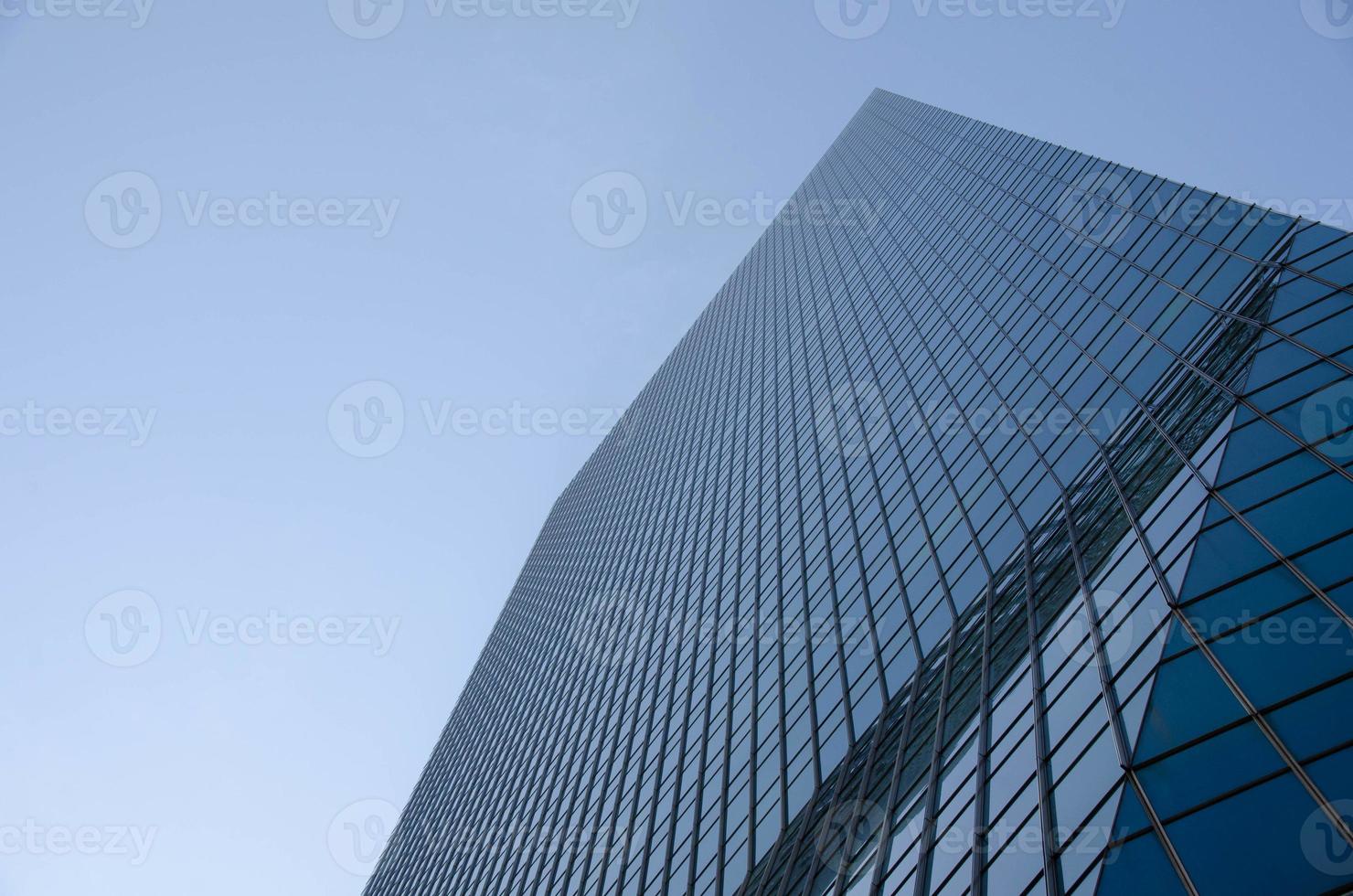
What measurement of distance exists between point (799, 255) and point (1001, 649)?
73.1m

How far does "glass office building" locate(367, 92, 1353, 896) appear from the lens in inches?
446

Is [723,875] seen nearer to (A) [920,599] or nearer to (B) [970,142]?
(A) [920,599]

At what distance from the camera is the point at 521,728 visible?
60406 mm

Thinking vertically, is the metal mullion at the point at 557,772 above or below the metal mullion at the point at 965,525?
below

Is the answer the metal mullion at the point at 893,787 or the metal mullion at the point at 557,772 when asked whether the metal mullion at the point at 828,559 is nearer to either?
the metal mullion at the point at 893,787
